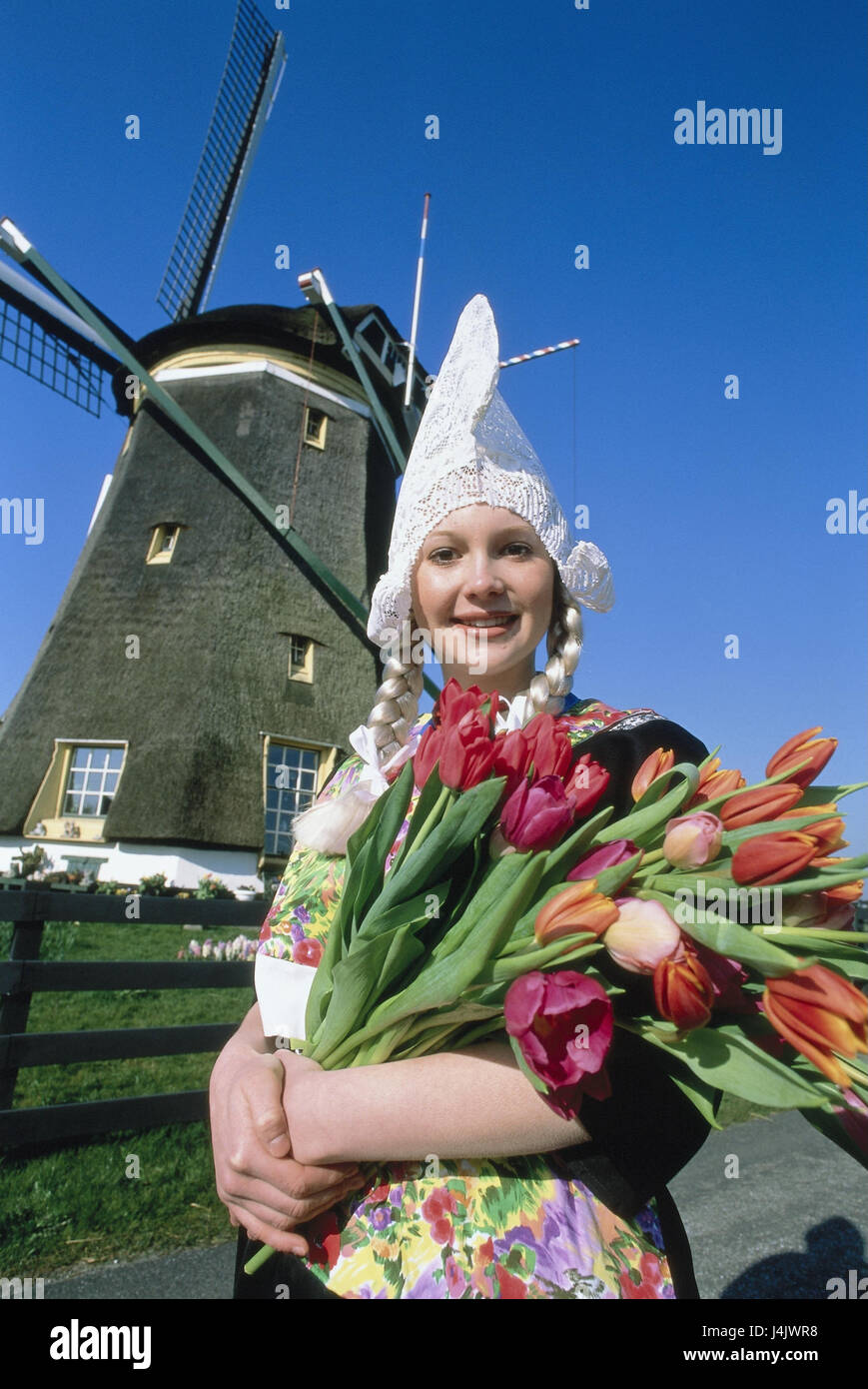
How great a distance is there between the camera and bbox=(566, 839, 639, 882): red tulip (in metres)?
0.98

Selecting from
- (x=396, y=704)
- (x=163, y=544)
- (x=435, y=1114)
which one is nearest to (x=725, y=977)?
(x=435, y=1114)

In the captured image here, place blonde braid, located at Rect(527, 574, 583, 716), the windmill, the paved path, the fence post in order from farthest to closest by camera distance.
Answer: the windmill, the fence post, the paved path, blonde braid, located at Rect(527, 574, 583, 716)

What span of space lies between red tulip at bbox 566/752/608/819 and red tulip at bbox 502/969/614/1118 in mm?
225

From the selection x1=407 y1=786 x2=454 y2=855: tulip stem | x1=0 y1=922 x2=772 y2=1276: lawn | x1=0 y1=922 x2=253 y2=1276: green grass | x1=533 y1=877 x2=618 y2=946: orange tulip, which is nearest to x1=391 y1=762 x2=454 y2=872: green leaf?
x1=407 y1=786 x2=454 y2=855: tulip stem

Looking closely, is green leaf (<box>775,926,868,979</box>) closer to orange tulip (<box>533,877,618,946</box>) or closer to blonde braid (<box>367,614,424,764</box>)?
orange tulip (<box>533,877,618,946</box>)

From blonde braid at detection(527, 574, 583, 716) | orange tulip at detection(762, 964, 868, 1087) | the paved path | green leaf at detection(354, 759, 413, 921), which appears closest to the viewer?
orange tulip at detection(762, 964, 868, 1087)

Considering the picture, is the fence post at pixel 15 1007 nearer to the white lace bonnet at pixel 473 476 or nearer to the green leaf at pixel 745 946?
the white lace bonnet at pixel 473 476

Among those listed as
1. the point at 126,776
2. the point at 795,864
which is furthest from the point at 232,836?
the point at 795,864

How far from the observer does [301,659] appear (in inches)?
581

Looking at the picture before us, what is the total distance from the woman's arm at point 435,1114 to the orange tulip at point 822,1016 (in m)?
0.35

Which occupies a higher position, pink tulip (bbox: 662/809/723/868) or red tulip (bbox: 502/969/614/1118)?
pink tulip (bbox: 662/809/723/868)

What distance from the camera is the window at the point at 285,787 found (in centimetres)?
1334

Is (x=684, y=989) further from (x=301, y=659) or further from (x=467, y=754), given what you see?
(x=301, y=659)

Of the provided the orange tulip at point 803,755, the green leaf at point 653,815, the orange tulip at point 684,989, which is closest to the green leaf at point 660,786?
the green leaf at point 653,815
